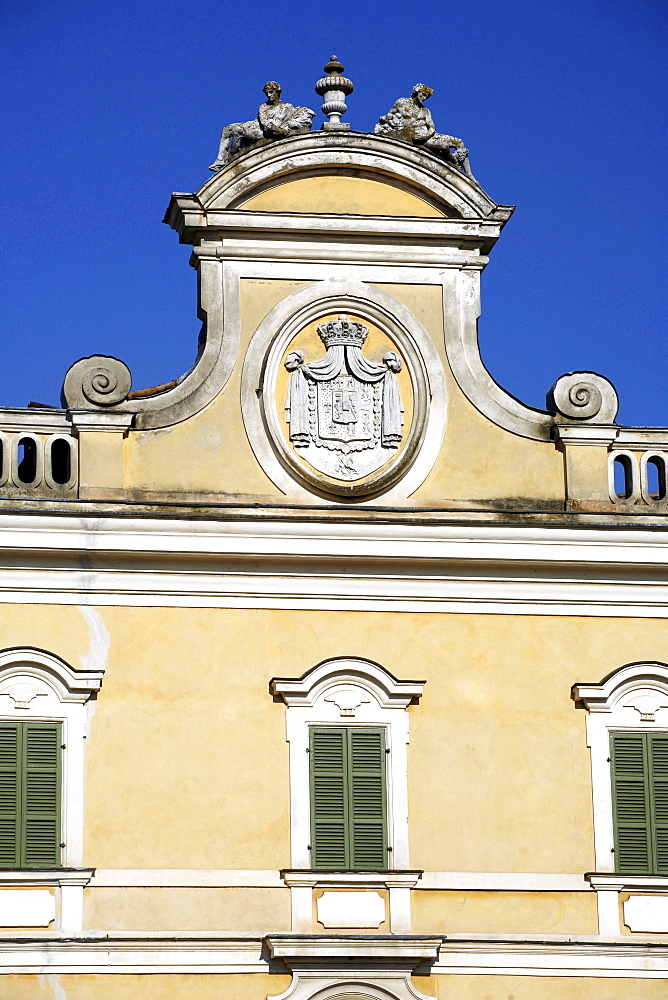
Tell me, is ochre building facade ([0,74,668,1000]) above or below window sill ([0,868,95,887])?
above

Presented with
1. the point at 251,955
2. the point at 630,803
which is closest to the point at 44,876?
the point at 251,955

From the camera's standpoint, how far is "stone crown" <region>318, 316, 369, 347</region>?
21203 mm

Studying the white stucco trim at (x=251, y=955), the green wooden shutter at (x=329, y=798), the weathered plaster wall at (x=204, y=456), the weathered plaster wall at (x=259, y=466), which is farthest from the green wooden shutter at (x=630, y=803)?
the weathered plaster wall at (x=204, y=456)

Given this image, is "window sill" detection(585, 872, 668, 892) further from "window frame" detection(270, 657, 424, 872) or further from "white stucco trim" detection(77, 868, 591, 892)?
"window frame" detection(270, 657, 424, 872)

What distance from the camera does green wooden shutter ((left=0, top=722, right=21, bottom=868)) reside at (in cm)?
1950

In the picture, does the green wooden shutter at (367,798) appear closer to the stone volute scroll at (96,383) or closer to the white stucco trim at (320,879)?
the white stucco trim at (320,879)

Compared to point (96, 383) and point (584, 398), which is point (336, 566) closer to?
point (96, 383)

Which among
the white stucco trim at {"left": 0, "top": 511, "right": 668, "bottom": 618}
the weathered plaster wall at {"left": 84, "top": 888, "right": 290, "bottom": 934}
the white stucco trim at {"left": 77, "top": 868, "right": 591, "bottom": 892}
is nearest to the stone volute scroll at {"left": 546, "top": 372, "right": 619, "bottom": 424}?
the white stucco trim at {"left": 0, "top": 511, "right": 668, "bottom": 618}

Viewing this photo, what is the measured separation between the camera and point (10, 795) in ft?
64.3

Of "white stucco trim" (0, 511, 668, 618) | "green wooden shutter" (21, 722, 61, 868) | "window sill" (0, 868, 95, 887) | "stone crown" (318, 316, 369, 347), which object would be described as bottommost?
"window sill" (0, 868, 95, 887)

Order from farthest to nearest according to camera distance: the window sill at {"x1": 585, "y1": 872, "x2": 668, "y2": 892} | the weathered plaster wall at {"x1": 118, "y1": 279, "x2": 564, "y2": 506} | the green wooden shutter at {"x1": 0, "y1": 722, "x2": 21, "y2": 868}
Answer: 1. the weathered plaster wall at {"x1": 118, "y1": 279, "x2": 564, "y2": 506}
2. the window sill at {"x1": 585, "y1": 872, "x2": 668, "y2": 892}
3. the green wooden shutter at {"x1": 0, "y1": 722, "x2": 21, "y2": 868}

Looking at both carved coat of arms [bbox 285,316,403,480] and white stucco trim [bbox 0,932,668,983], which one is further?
carved coat of arms [bbox 285,316,403,480]

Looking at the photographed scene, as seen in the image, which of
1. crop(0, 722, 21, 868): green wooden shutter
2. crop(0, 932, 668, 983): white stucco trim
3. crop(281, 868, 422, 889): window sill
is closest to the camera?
crop(0, 932, 668, 983): white stucco trim

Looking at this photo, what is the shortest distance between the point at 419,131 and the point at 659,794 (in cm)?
687
